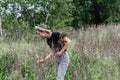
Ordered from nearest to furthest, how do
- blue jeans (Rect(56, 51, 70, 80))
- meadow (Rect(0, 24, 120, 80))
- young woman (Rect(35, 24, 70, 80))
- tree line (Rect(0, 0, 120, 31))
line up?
young woman (Rect(35, 24, 70, 80)), blue jeans (Rect(56, 51, 70, 80)), meadow (Rect(0, 24, 120, 80)), tree line (Rect(0, 0, 120, 31))

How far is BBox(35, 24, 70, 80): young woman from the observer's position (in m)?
6.33

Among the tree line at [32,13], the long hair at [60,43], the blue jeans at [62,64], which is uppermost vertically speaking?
the long hair at [60,43]

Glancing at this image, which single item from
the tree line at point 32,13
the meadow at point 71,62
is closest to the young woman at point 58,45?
the meadow at point 71,62

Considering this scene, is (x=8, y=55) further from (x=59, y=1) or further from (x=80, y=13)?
(x=80, y=13)

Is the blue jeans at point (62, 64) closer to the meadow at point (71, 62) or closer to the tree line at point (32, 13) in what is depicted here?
the meadow at point (71, 62)

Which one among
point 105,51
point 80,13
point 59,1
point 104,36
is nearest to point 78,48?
point 105,51

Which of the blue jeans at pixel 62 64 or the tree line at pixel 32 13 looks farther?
the tree line at pixel 32 13

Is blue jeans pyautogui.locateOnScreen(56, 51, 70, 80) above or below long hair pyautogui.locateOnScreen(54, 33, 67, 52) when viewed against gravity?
below

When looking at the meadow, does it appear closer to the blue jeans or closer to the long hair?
the blue jeans

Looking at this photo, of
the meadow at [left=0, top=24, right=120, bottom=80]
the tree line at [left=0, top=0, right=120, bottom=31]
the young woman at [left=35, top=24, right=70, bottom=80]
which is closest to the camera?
the young woman at [left=35, top=24, right=70, bottom=80]

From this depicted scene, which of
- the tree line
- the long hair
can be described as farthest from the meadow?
the tree line

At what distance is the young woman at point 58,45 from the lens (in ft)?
20.8

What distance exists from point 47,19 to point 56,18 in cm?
43

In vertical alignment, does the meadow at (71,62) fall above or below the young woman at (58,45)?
below
